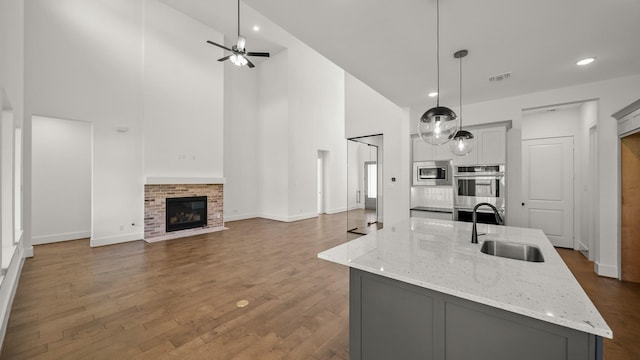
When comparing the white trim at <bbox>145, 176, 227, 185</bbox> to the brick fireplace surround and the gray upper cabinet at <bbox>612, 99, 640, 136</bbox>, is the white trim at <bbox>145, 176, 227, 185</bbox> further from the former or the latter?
the gray upper cabinet at <bbox>612, 99, 640, 136</bbox>

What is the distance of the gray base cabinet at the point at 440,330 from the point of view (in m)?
1.05

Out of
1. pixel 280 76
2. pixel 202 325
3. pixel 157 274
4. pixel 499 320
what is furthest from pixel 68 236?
pixel 499 320

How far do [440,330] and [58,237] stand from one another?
23.4 ft

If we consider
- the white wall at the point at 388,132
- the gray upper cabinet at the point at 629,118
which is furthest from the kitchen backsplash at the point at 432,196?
the gray upper cabinet at the point at 629,118

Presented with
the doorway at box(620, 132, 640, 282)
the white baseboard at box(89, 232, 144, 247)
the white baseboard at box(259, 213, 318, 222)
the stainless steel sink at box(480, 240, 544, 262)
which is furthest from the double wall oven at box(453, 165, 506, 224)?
the white baseboard at box(89, 232, 144, 247)

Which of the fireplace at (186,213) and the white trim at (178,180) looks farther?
the fireplace at (186,213)

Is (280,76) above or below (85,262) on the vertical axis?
above

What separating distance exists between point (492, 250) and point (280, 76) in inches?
295

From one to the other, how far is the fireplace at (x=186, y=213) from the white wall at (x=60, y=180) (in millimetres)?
1666

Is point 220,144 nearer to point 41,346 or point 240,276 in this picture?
point 240,276

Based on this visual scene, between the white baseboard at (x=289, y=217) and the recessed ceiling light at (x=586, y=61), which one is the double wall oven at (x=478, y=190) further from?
the white baseboard at (x=289, y=217)

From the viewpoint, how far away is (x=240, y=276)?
11.1ft

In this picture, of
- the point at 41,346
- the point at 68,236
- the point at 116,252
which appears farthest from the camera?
the point at 68,236

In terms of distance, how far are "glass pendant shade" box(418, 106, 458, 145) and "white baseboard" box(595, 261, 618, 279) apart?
348 cm
